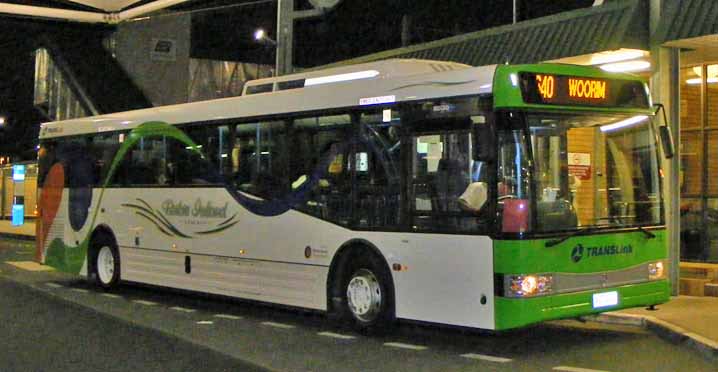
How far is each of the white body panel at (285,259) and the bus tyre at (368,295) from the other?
191mm

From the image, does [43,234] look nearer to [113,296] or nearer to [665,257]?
[113,296]

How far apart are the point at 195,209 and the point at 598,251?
6.60 meters

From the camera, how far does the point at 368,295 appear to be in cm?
1045

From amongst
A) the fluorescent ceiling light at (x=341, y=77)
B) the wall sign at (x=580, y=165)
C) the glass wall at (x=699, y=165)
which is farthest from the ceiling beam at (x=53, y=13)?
the wall sign at (x=580, y=165)

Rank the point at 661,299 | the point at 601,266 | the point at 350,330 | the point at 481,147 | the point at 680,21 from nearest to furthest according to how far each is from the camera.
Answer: the point at 481,147
the point at 601,266
the point at 661,299
the point at 350,330
the point at 680,21

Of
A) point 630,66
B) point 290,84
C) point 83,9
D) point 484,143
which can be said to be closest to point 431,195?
point 484,143

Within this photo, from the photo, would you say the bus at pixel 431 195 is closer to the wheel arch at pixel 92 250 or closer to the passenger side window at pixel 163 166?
the passenger side window at pixel 163 166

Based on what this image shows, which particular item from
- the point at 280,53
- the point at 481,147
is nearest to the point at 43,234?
the point at 280,53

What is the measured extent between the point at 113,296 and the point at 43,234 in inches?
129

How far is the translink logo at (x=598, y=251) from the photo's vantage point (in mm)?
9195

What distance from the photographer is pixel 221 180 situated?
1290cm

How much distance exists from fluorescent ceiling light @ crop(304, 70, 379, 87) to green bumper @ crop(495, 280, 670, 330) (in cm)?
367

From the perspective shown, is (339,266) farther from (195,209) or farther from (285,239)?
(195,209)

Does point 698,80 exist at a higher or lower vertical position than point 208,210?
higher
